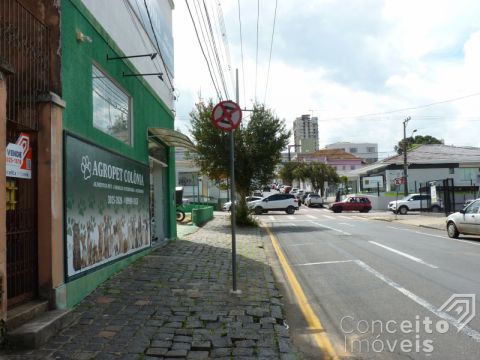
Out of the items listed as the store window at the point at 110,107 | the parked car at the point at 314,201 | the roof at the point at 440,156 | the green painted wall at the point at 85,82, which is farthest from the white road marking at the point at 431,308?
the roof at the point at 440,156

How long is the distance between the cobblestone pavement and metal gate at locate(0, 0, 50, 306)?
866 mm

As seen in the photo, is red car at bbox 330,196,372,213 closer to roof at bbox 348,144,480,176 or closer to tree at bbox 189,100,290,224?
roof at bbox 348,144,480,176

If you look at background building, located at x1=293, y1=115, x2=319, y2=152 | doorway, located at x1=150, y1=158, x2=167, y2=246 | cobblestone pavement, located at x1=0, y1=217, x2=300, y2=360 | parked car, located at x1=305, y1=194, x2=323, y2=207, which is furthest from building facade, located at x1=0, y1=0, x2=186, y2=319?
background building, located at x1=293, y1=115, x2=319, y2=152

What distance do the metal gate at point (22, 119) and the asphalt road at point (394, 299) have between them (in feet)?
11.0

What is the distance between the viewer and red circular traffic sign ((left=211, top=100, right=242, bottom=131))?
7891 millimetres

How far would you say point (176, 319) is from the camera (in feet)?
19.8

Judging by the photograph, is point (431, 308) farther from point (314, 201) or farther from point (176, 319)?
point (314, 201)

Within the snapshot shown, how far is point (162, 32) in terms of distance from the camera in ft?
46.3

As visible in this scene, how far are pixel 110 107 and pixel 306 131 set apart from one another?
2496 inches

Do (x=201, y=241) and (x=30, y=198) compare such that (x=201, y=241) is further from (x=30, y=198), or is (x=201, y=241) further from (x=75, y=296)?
(x=30, y=198)

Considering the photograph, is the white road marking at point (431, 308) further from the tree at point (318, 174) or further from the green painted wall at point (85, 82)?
the tree at point (318, 174)

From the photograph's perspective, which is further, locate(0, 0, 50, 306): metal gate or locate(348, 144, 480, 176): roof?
locate(348, 144, 480, 176): roof

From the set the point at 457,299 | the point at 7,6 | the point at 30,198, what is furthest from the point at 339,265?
the point at 7,6

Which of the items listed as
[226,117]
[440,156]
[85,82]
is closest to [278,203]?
[440,156]
